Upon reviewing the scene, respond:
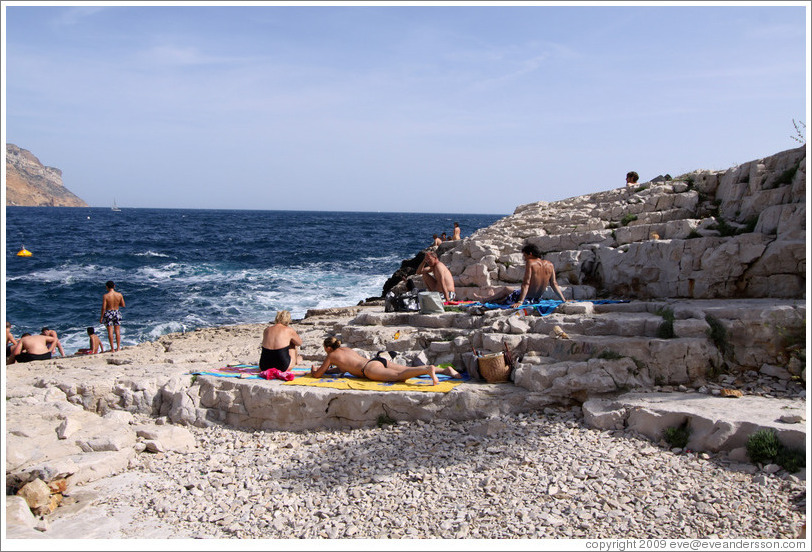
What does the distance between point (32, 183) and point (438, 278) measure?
6331 inches

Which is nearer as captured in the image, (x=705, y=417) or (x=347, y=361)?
(x=705, y=417)

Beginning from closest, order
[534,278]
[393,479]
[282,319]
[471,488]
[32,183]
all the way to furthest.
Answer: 1. [471,488]
2. [393,479]
3. [282,319]
4. [534,278]
5. [32,183]

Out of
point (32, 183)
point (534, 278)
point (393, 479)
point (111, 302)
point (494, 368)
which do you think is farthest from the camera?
point (32, 183)

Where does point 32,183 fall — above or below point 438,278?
above

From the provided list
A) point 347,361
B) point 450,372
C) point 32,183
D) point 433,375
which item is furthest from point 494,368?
point 32,183

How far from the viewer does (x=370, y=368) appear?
310 inches

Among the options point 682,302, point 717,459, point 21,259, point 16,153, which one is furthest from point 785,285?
point 16,153

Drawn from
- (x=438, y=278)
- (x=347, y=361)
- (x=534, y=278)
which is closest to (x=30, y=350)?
(x=347, y=361)

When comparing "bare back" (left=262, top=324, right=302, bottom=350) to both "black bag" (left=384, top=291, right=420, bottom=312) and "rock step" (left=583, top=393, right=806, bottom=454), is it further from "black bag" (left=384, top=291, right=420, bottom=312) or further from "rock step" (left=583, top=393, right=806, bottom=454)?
"rock step" (left=583, top=393, right=806, bottom=454)

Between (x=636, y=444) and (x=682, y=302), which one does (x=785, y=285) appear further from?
(x=636, y=444)

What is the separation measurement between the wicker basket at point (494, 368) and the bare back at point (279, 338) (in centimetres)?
276

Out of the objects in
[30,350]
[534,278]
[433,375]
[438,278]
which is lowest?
[30,350]

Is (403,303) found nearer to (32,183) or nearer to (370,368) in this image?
(370,368)

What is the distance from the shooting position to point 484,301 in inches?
420
